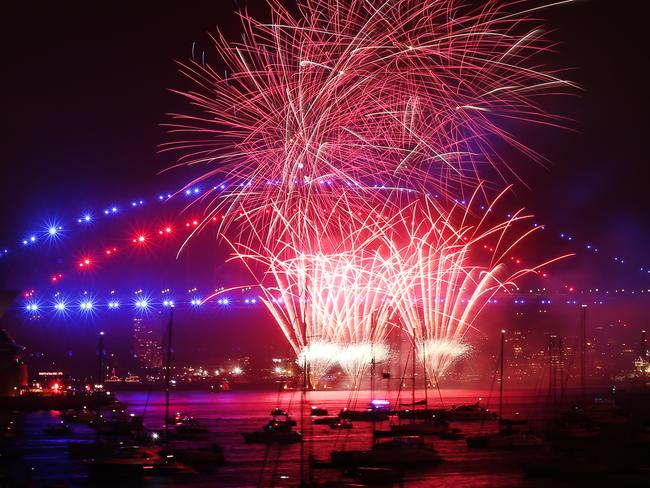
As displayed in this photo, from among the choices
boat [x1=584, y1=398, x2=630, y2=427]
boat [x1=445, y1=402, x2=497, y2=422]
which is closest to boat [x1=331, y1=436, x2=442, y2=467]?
boat [x1=584, y1=398, x2=630, y2=427]

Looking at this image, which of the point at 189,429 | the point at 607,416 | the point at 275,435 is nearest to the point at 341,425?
the point at 275,435

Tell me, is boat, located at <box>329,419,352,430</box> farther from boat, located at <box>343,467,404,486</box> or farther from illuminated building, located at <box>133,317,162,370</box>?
illuminated building, located at <box>133,317,162,370</box>

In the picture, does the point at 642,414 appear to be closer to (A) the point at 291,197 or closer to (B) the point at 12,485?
(A) the point at 291,197

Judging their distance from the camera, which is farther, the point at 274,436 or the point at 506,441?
the point at 274,436

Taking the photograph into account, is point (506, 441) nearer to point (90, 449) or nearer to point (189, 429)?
point (189, 429)

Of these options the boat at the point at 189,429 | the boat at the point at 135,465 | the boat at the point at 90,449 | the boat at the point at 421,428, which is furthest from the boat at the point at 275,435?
the boat at the point at 135,465

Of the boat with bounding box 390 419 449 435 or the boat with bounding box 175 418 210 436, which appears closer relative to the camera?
the boat with bounding box 390 419 449 435

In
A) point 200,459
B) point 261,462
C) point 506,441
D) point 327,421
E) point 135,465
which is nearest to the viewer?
point 135,465
